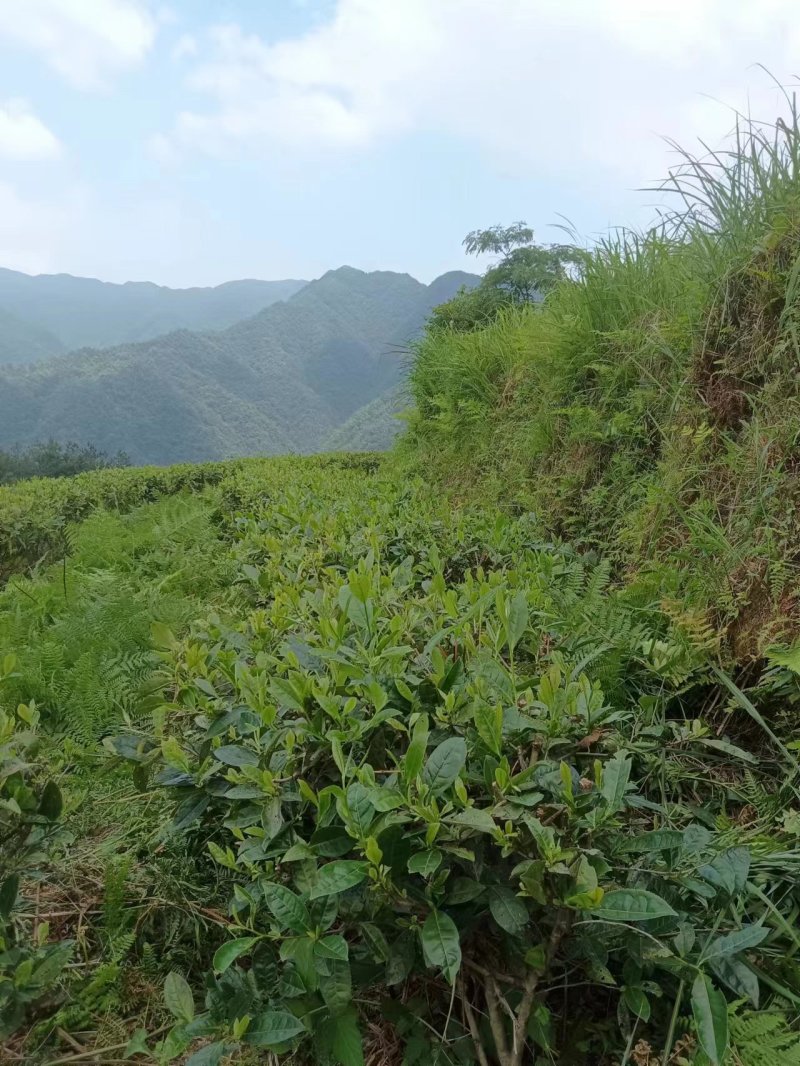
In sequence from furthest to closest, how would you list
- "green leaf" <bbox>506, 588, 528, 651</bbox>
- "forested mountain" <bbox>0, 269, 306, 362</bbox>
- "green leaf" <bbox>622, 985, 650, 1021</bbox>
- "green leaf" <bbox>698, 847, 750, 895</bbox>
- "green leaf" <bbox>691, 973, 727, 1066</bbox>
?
"forested mountain" <bbox>0, 269, 306, 362</bbox> → "green leaf" <bbox>506, 588, 528, 651</bbox> → "green leaf" <bbox>698, 847, 750, 895</bbox> → "green leaf" <bbox>622, 985, 650, 1021</bbox> → "green leaf" <bbox>691, 973, 727, 1066</bbox>

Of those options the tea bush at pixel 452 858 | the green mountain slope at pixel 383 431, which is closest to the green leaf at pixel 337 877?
the tea bush at pixel 452 858

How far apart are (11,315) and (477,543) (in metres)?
76.6

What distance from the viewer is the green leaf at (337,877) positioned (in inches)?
36.5

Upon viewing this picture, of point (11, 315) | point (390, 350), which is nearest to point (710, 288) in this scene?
point (390, 350)

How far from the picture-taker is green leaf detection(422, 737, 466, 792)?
98cm

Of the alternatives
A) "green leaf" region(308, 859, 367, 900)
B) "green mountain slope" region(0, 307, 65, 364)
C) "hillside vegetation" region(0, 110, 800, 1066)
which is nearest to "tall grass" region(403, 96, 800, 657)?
"hillside vegetation" region(0, 110, 800, 1066)

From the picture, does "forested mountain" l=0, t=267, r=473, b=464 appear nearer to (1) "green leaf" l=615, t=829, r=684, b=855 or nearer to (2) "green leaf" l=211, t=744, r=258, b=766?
(2) "green leaf" l=211, t=744, r=258, b=766

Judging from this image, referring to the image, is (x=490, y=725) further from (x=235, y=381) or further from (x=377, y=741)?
(x=235, y=381)

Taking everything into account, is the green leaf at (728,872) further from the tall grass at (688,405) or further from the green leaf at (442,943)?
the tall grass at (688,405)

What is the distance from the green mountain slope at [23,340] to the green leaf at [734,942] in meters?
65.1

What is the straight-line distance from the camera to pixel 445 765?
0.99 metres

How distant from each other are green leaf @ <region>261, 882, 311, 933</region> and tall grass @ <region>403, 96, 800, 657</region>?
1.34 meters

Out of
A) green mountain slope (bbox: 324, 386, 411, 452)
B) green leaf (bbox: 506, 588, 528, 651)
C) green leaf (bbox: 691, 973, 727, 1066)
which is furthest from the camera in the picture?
green mountain slope (bbox: 324, 386, 411, 452)

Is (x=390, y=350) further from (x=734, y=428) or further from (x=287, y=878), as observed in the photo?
(x=287, y=878)
